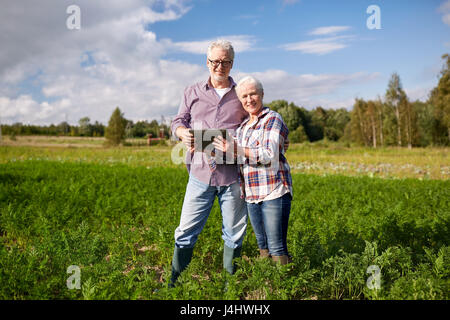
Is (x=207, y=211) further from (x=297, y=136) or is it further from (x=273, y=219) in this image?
(x=297, y=136)

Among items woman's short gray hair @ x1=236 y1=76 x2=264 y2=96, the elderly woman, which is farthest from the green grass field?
woman's short gray hair @ x1=236 y1=76 x2=264 y2=96

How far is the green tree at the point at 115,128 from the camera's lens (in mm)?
28209

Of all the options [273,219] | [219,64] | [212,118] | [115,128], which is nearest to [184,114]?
[212,118]

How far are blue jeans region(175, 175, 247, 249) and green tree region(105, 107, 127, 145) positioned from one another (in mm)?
26946

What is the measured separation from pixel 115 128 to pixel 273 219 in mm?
27785

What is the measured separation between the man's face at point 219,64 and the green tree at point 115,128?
2700 centimetres

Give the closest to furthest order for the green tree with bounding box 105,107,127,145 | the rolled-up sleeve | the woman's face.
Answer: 1. the woman's face
2. the rolled-up sleeve
3. the green tree with bounding box 105,107,127,145

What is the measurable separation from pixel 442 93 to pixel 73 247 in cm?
3018

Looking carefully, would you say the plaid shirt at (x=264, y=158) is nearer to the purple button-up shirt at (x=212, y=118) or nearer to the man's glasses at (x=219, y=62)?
the purple button-up shirt at (x=212, y=118)

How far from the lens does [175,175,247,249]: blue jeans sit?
282 cm

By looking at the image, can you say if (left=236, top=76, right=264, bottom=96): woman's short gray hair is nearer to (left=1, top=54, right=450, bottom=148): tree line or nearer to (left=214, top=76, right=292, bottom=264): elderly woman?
(left=214, top=76, right=292, bottom=264): elderly woman

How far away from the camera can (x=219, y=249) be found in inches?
151

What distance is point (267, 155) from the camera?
2498mm

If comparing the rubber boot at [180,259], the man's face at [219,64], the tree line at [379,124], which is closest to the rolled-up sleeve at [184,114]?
the man's face at [219,64]
